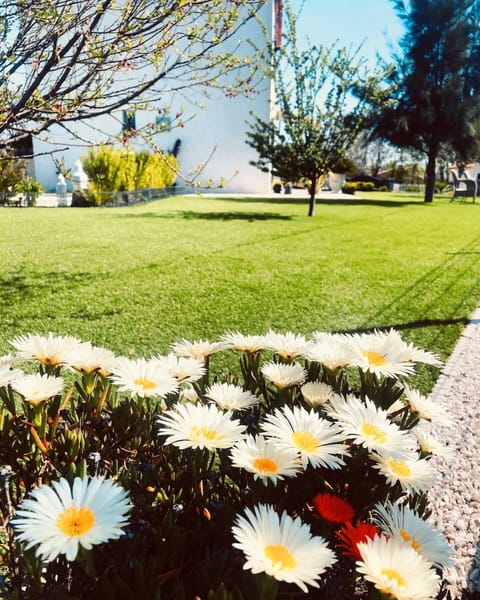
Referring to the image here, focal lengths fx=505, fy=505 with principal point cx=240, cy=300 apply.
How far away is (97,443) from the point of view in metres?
1.28

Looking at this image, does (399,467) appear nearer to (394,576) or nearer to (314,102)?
(394,576)

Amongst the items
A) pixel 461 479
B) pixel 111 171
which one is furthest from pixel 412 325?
pixel 111 171

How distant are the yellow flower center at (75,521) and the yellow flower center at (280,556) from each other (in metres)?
0.27

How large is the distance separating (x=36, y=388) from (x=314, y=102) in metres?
14.8

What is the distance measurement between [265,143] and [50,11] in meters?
13.6

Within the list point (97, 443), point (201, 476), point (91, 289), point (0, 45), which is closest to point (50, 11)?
point (0, 45)

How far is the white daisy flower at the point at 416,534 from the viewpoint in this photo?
0.89 meters

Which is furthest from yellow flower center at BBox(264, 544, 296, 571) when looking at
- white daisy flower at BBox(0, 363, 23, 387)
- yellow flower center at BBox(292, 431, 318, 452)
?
white daisy flower at BBox(0, 363, 23, 387)

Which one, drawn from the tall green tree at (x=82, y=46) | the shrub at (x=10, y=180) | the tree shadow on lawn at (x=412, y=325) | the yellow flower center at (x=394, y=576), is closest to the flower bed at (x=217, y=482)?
the yellow flower center at (x=394, y=576)

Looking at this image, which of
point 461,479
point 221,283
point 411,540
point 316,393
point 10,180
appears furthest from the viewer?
point 10,180

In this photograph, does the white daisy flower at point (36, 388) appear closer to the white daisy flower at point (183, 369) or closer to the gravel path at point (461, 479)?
the white daisy flower at point (183, 369)

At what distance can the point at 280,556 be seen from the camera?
77 cm

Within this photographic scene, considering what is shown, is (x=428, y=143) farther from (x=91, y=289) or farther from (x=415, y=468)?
(x=415, y=468)

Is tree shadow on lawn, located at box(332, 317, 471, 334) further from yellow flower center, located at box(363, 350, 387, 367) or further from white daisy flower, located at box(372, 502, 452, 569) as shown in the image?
white daisy flower, located at box(372, 502, 452, 569)
